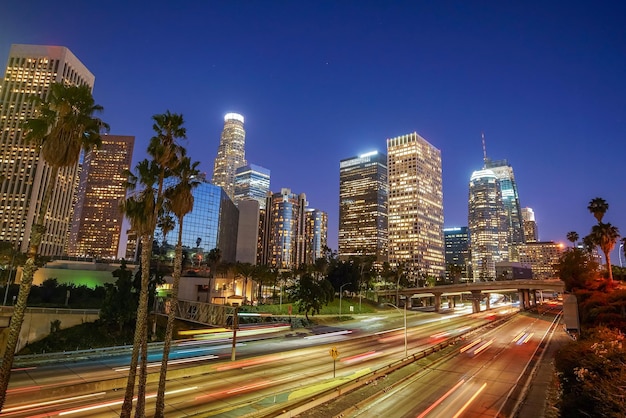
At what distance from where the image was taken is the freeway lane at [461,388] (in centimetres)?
2300

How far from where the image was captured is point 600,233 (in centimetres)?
7750

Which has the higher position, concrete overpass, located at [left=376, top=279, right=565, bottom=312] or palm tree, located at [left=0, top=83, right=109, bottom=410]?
palm tree, located at [left=0, top=83, right=109, bottom=410]

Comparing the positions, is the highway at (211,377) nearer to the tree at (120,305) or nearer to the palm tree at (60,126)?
the tree at (120,305)

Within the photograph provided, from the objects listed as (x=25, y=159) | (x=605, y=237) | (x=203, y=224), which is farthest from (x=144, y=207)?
(x=25, y=159)

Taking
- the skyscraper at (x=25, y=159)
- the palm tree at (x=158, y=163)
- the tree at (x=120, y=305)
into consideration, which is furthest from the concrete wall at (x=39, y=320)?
the skyscraper at (x=25, y=159)

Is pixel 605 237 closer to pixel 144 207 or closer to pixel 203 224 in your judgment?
pixel 144 207

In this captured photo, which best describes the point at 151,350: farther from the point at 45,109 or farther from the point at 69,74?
the point at 69,74

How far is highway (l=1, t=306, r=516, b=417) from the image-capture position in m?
22.6

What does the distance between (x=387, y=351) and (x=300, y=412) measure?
25.4 m

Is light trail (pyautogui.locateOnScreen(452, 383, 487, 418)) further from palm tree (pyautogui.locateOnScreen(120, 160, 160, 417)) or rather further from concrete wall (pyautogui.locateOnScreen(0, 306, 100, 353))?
concrete wall (pyautogui.locateOnScreen(0, 306, 100, 353))

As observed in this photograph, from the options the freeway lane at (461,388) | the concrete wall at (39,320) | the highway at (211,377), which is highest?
the concrete wall at (39,320)

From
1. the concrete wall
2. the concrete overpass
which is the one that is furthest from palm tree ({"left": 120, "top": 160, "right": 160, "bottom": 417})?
the concrete overpass

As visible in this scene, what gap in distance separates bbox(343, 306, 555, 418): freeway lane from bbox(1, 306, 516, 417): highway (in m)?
4.83

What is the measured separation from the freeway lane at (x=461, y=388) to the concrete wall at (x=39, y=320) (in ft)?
135
